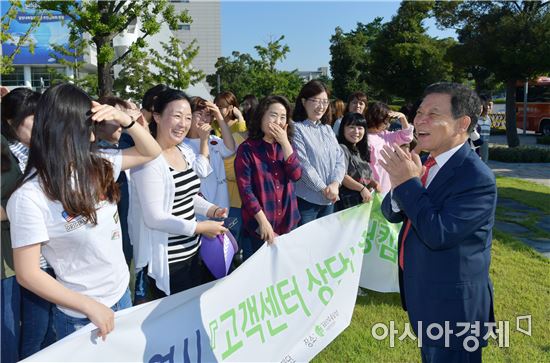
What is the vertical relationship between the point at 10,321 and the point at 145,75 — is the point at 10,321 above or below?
below

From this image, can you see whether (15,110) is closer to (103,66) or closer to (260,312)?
(260,312)

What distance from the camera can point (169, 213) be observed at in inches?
112

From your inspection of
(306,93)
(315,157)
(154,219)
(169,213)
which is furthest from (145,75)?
(154,219)

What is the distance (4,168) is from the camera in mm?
2555

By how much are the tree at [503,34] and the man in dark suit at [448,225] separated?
1299 cm

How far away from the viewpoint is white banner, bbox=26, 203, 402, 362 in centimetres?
223

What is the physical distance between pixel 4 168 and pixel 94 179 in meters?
0.80

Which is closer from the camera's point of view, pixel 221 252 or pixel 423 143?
pixel 423 143

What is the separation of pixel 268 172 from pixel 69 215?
1946 millimetres

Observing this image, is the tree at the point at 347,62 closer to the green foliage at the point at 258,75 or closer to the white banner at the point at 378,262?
the green foliage at the point at 258,75

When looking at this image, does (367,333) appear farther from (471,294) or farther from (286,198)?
(471,294)

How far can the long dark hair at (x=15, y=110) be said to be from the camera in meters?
3.03

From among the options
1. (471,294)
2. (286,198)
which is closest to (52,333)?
(286,198)

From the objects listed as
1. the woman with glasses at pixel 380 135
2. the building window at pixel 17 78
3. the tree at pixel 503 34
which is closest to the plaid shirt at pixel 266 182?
the woman with glasses at pixel 380 135
